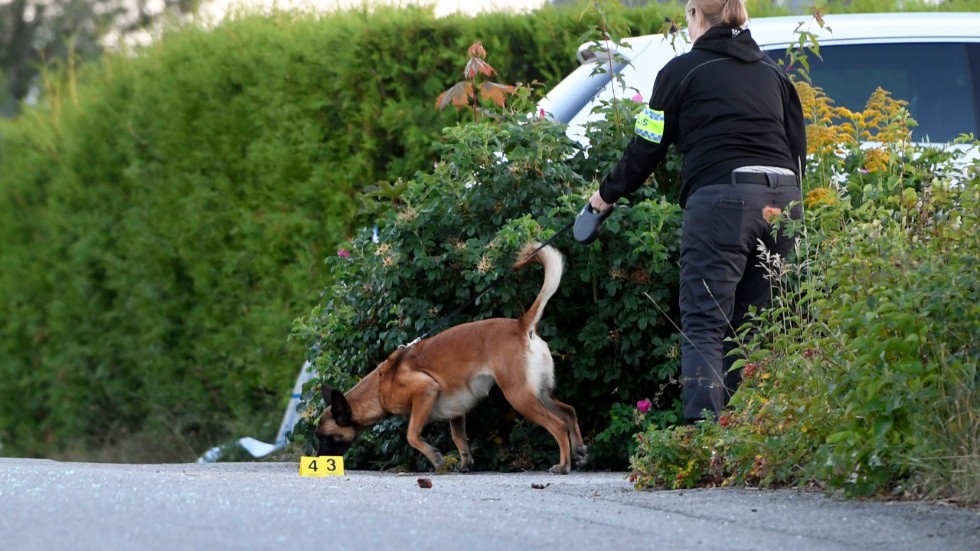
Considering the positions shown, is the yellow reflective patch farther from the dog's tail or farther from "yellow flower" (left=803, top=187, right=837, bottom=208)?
the dog's tail

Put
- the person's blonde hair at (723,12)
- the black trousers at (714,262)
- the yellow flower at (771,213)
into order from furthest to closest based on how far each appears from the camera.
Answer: the person's blonde hair at (723,12), the black trousers at (714,262), the yellow flower at (771,213)

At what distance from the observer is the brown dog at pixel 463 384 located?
276 inches

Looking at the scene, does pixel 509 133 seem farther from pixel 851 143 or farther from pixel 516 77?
pixel 516 77

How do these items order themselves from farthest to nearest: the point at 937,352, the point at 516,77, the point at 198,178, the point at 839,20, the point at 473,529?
1. the point at 198,178
2. the point at 516,77
3. the point at 839,20
4. the point at 937,352
5. the point at 473,529

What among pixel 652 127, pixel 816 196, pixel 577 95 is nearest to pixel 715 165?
pixel 652 127

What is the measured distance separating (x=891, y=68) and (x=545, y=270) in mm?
2677

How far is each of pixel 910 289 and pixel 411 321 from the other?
11.0ft

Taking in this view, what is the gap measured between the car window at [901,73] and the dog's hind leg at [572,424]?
255cm

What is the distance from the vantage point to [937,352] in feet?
15.4

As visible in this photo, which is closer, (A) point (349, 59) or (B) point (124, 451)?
(A) point (349, 59)

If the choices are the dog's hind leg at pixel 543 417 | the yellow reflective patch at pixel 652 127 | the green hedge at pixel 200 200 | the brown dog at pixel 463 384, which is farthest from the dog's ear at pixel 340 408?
the green hedge at pixel 200 200

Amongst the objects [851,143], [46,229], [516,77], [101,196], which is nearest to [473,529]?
[851,143]

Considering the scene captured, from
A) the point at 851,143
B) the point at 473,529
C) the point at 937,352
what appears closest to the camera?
the point at 473,529

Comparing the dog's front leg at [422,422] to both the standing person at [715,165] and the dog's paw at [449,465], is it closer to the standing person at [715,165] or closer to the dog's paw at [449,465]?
the dog's paw at [449,465]
